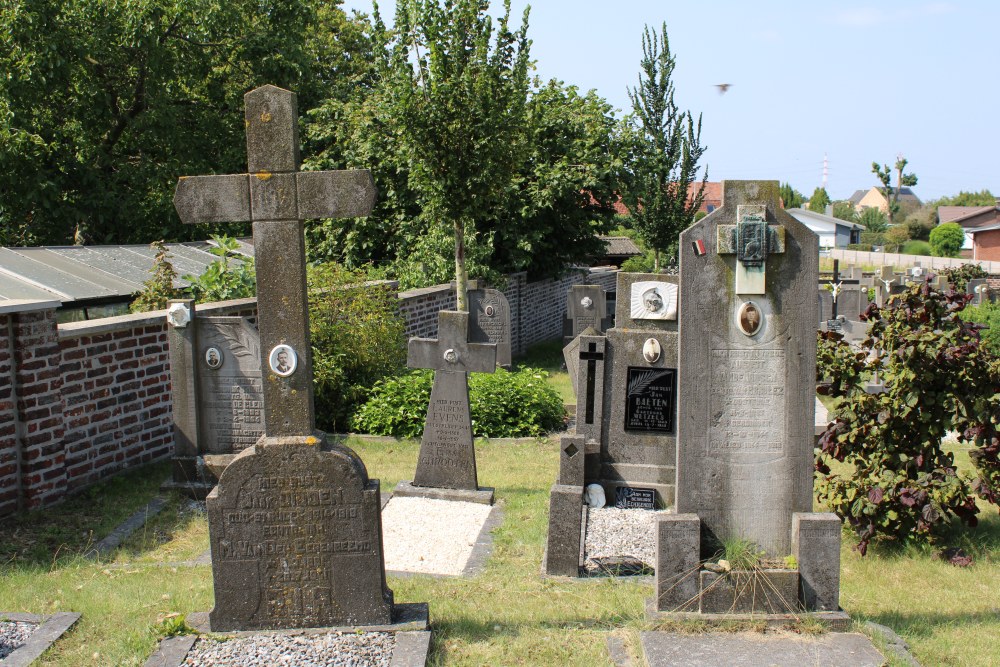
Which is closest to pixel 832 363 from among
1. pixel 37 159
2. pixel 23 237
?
pixel 37 159

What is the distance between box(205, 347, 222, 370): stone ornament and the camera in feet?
25.2

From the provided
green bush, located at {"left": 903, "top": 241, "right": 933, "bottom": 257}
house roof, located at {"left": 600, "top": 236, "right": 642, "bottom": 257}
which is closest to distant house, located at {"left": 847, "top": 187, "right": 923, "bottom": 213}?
green bush, located at {"left": 903, "top": 241, "right": 933, "bottom": 257}

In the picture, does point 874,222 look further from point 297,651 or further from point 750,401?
point 297,651

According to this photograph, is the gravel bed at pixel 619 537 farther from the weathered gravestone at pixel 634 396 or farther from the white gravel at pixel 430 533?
the white gravel at pixel 430 533

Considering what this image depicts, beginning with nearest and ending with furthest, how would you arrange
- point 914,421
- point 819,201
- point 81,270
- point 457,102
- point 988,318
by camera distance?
point 914,421, point 81,270, point 457,102, point 988,318, point 819,201

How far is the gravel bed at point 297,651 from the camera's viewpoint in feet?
13.2

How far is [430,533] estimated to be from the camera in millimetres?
6926

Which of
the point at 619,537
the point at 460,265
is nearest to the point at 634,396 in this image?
the point at 619,537

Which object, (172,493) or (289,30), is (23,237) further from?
(172,493)

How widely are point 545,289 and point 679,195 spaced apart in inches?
285

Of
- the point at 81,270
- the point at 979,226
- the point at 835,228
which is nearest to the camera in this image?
the point at 81,270

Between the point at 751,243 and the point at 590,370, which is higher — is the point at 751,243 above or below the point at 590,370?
above

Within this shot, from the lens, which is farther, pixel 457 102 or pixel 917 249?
pixel 917 249

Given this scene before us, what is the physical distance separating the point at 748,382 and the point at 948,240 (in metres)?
59.5
